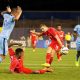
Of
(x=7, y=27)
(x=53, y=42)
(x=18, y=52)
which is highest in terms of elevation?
(x=7, y=27)

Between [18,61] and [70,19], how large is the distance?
34638 millimetres

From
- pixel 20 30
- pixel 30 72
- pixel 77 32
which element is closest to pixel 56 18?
pixel 20 30

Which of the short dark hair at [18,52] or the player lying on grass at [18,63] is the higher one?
the short dark hair at [18,52]

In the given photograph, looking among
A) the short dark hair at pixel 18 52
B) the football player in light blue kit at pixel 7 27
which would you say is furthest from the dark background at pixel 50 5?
the football player in light blue kit at pixel 7 27

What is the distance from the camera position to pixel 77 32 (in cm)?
2022

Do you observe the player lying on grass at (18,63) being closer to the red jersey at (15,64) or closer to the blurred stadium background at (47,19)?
the red jersey at (15,64)

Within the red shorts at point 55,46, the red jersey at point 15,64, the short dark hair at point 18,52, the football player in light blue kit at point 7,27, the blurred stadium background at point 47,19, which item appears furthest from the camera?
the blurred stadium background at point 47,19

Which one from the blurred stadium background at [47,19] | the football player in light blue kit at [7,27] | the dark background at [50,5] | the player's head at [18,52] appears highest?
the dark background at [50,5]

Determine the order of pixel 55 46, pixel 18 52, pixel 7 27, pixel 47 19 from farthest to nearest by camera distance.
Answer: pixel 47 19 → pixel 55 46 → pixel 18 52 → pixel 7 27

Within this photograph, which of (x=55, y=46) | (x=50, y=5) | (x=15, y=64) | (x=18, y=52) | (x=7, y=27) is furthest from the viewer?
(x=50, y=5)

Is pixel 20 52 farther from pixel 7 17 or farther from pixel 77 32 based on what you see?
pixel 77 32

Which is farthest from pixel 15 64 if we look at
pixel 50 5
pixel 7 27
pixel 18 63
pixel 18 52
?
pixel 50 5

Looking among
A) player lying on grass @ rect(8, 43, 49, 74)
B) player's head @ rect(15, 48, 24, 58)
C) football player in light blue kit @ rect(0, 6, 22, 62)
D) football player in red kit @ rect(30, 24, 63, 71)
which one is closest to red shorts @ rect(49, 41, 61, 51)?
football player in red kit @ rect(30, 24, 63, 71)

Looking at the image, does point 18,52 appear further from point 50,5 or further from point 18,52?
point 50,5
